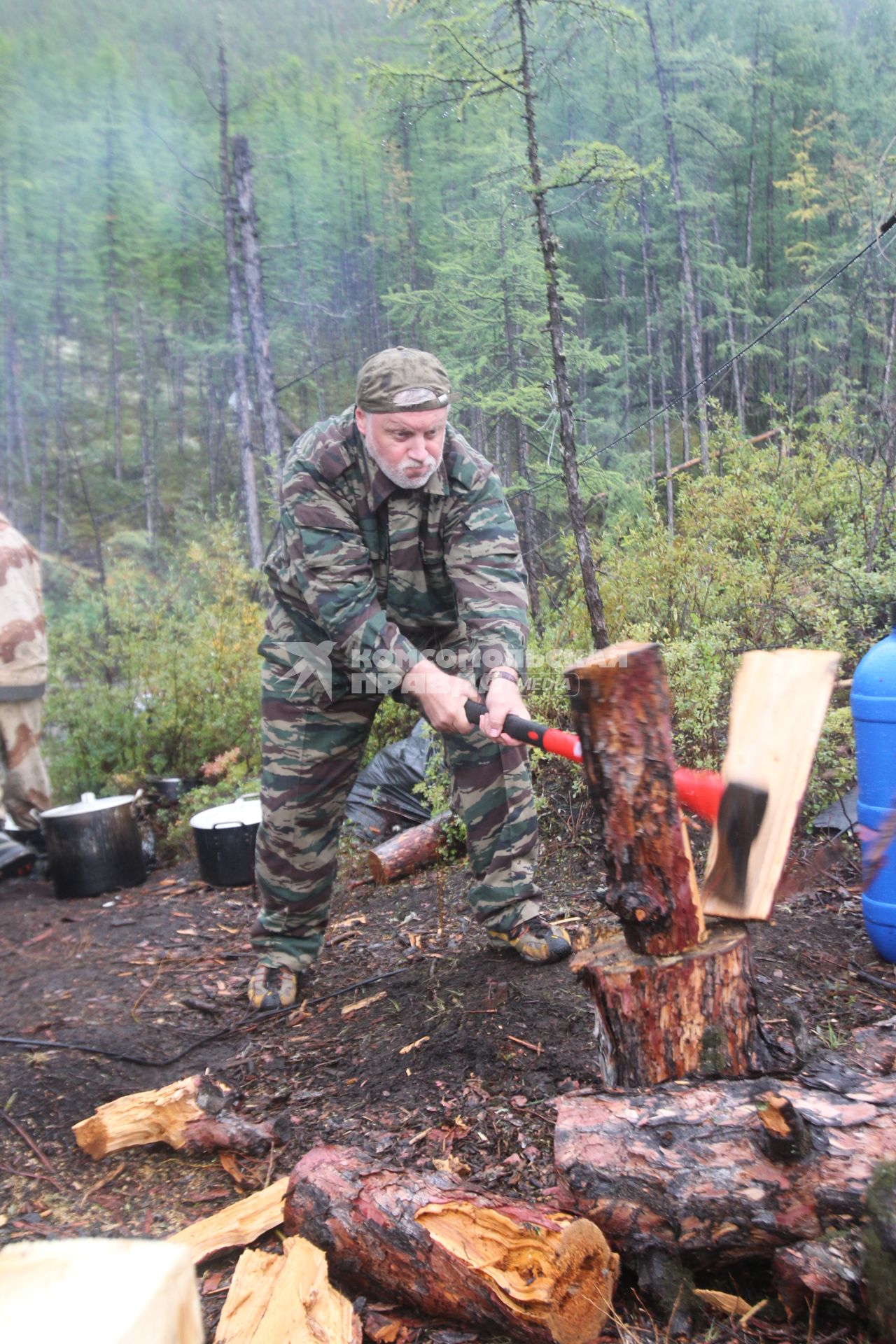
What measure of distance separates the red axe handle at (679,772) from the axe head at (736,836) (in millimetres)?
27

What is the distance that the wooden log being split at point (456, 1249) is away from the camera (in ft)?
4.94

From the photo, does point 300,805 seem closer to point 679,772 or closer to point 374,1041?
point 374,1041

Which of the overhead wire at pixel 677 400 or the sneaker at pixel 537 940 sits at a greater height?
the overhead wire at pixel 677 400

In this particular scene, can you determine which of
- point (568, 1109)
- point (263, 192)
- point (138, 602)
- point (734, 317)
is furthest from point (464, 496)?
point (263, 192)

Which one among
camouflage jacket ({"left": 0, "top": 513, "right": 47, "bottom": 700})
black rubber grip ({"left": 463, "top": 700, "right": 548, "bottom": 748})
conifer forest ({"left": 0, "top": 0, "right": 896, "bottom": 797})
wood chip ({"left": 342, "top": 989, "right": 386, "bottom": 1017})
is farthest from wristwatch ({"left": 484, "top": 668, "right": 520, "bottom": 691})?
camouflage jacket ({"left": 0, "top": 513, "right": 47, "bottom": 700})

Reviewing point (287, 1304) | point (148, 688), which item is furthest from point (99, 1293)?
point (148, 688)

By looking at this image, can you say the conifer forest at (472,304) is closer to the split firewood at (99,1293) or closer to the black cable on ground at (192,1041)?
the black cable on ground at (192,1041)

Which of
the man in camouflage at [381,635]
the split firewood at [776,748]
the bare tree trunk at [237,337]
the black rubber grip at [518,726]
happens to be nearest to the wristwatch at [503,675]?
the man in camouflage at [381,635]

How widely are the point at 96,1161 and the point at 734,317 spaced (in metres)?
10.8

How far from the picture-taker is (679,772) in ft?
6.68

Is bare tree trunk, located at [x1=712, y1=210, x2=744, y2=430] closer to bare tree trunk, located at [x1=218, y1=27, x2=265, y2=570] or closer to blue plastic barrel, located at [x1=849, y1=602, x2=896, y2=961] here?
bare tree trunk, located at [x1=218, y1=27, x2=265, y2=570]

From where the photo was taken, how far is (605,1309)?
1.49 metres

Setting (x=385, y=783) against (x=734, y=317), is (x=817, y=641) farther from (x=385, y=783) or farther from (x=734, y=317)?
(x=734, y=317)

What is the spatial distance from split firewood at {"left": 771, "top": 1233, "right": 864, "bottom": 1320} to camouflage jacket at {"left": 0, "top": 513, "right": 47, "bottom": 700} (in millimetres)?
5169
